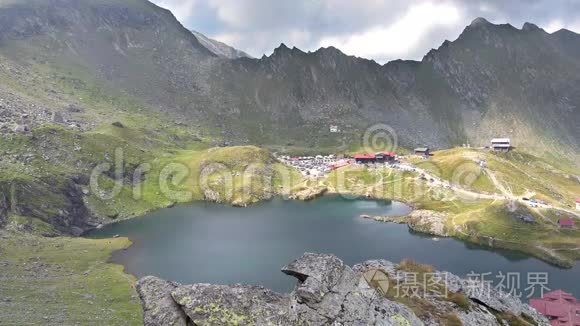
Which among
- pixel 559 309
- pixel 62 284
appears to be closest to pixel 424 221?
pixel 559 309

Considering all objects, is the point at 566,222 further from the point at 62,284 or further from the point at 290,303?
the point at 62,284

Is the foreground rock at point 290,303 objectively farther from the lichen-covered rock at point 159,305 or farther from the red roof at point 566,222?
the red roof at point 566,222

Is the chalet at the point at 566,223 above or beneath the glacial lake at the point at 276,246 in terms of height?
above

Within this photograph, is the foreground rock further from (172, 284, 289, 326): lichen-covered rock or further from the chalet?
the chalet

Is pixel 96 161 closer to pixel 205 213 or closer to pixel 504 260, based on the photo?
pixel 205 213

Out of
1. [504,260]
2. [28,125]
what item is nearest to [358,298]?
[504,260]

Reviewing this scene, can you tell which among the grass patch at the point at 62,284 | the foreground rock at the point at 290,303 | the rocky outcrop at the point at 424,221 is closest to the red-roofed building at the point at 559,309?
the foreground rock at the point at 290,303

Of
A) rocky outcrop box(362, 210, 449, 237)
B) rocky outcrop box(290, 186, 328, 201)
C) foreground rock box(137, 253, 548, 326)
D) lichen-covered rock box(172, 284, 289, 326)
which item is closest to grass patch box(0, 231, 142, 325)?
foreground rock box(137, 253, 548, 326)
